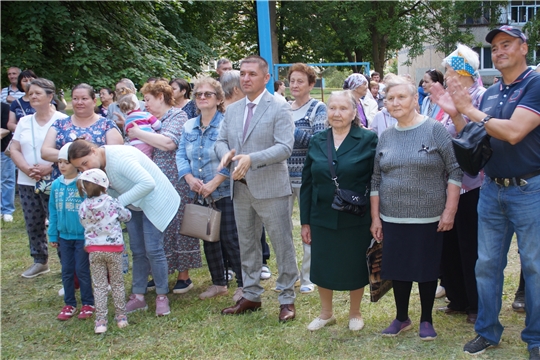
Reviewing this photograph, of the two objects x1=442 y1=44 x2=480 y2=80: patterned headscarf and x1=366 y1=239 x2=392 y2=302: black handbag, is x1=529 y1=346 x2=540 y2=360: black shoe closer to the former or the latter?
x1=366 y1=239 x2=392 y2=302: black handbag

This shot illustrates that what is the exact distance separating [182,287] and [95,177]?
1.69 metres

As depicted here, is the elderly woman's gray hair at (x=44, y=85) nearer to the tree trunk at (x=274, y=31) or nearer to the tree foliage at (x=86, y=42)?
the tree foliage at (x=86, y=42)

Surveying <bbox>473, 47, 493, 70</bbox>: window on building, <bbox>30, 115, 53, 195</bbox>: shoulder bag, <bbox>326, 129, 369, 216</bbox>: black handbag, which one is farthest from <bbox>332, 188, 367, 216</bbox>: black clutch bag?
<bbox>473, 47, 493, 70</bbox>: window on building

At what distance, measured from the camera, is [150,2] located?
13.7 metres

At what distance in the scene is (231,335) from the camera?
4301mm

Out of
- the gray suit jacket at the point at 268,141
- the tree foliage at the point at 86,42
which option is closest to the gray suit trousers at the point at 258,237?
the gray suit jacket at the point at 268,141

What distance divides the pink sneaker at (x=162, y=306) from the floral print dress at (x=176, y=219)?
1.74 feet

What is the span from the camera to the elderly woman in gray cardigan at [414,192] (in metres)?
3.80

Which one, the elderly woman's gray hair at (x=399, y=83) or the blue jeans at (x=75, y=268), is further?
the blue jeans at (x=75, y=268)

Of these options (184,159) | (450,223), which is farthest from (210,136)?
(450,223)

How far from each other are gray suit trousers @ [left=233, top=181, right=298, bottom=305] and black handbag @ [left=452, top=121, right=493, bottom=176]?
1541mm

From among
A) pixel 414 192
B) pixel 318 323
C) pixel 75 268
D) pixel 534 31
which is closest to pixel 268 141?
pixel 414 192

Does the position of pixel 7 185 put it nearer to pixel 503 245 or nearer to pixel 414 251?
pixel 414 251

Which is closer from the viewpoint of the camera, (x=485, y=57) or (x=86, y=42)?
(x=86, y=42)
